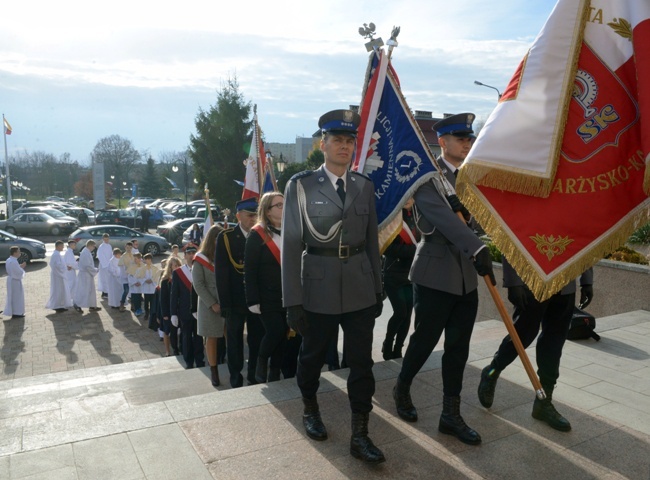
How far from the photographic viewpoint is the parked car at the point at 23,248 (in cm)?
2162

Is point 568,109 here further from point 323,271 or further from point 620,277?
point 620,277

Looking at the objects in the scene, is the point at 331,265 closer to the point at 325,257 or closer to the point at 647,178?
the point at 325,257

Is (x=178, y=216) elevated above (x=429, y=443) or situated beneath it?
situated beneath

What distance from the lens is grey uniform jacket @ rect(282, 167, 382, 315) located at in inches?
140

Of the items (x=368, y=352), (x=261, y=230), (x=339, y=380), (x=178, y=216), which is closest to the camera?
(x=368, y=352)

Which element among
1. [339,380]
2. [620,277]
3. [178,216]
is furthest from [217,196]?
[339,380]

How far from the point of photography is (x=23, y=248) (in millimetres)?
22047

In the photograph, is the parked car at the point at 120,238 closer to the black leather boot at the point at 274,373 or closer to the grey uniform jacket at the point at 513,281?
the black leather boot at the point at 274,373

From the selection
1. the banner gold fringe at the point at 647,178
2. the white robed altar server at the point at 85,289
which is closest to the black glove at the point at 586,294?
the banner gold fringe at the point at 647,178

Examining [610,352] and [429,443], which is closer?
[429,443]

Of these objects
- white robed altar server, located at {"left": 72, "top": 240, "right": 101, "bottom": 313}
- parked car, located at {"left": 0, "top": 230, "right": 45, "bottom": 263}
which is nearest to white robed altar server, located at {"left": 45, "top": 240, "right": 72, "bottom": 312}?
white robed altar server, located at {"left": 72, "top": 240, "right": 101, "bottom": 313}

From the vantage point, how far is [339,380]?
185 inches

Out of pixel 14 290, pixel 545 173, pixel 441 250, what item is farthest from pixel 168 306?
pixel 545 173

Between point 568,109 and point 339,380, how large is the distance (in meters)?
2.60
